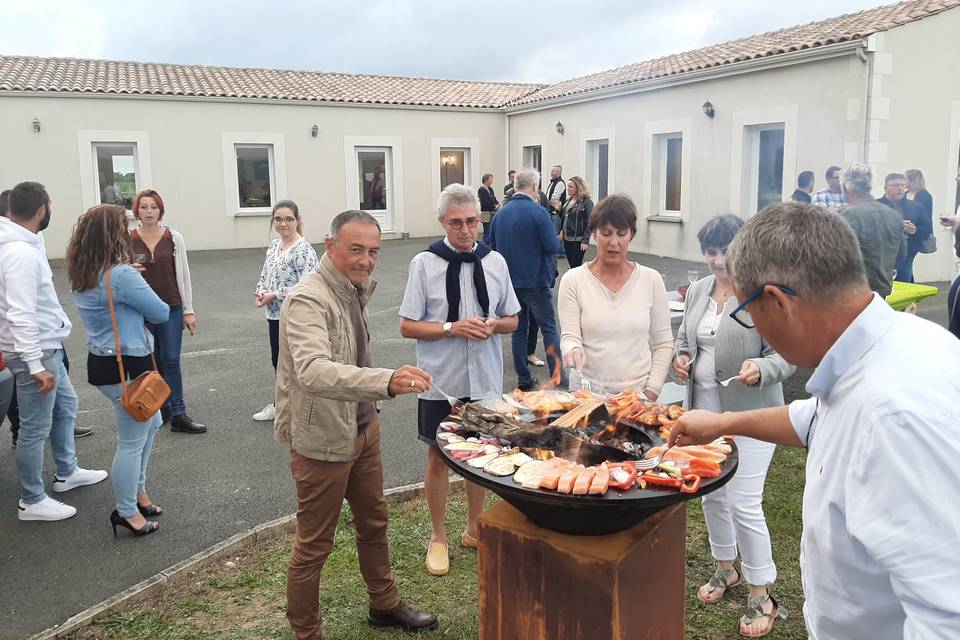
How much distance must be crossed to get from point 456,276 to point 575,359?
2.61 ft

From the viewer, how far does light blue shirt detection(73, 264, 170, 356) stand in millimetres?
4344

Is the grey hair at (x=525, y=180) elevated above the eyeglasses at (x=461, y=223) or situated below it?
above

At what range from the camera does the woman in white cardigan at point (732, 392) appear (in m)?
3.41

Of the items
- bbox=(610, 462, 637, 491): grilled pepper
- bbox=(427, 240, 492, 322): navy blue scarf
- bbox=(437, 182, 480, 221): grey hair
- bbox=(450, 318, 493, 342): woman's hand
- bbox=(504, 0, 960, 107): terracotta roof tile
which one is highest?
bbox=(504, 0, 960, 107): terracotta roof tile

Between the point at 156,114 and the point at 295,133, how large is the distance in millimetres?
3433

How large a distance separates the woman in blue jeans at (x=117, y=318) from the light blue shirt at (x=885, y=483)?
387 centimetres

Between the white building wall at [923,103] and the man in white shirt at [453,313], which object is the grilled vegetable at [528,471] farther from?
the white building wall at [923,103]

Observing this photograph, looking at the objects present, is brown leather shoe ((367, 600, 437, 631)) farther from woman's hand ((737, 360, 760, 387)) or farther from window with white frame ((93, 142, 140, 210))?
window with white frame ((93, 142, 140, 210))

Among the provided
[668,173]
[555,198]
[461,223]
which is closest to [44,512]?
[461,223]

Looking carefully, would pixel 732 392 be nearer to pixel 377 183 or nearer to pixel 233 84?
pixel 377 183

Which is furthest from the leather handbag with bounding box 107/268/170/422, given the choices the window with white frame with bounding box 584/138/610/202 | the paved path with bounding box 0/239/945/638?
the window with white frame with bounding box 584/138/610/202

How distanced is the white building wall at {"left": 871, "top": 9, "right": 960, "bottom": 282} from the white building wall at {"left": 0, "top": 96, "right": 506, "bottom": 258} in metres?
12.1

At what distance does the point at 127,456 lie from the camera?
4230mm

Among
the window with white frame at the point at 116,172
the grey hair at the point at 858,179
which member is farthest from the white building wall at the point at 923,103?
the window with white frame at the point at 116,172
